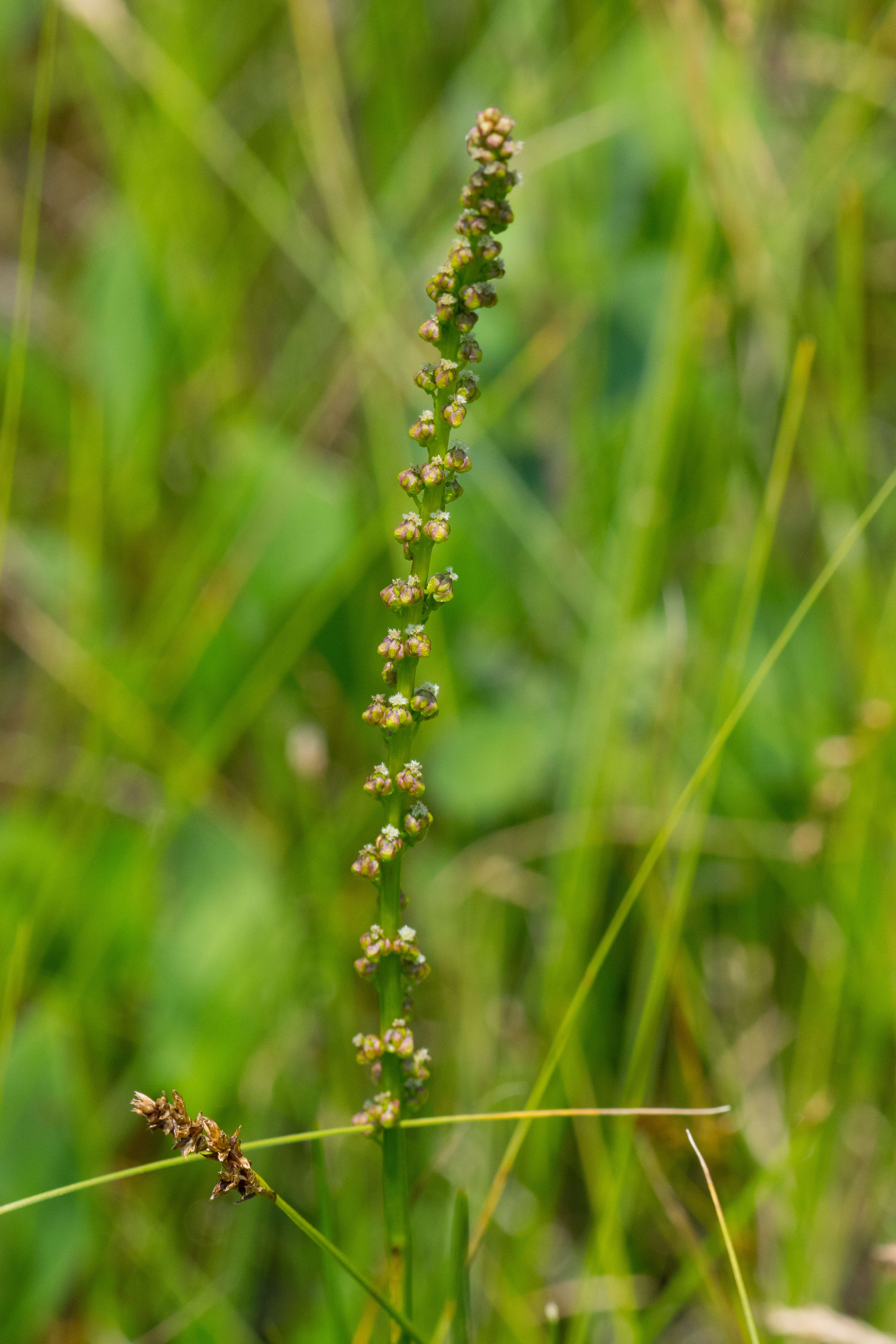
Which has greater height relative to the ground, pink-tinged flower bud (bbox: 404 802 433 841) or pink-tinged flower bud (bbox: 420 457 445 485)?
pink-tinged flower bud (bbox: 420 457 445 485)

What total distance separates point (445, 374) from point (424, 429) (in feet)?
0.12

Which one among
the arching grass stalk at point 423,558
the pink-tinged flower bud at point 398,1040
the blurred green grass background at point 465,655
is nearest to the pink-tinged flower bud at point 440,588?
the arching grass stalk at point 423,558

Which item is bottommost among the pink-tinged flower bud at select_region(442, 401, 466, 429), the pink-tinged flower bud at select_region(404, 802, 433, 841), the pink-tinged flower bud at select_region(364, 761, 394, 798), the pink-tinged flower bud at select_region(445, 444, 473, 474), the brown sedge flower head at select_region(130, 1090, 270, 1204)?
the brown sedge flower head at select_region(130, 1090, 270, 1204)

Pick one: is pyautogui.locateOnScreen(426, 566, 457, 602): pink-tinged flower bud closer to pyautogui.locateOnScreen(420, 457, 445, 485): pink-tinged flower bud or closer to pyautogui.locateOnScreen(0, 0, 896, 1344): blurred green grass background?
pyautogui.locateOnScreen(420, 457, 445, 485): pink-tinged flower bud

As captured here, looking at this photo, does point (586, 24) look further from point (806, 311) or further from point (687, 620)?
point (687, 620)

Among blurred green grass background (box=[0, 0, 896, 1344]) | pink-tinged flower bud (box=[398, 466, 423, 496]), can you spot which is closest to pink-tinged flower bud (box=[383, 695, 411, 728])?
pink-tinged flower bud (box=[398, 466, 423, 496])

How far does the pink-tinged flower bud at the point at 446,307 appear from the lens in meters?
0.64

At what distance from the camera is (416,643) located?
24.9 inches

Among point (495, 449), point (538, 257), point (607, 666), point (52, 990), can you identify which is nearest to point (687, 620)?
point (607, 666)

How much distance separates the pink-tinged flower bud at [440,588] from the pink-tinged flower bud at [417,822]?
0.39 feet

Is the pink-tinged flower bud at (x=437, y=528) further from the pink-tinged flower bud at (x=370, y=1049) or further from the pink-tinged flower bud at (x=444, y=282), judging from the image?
the pink-tinged flower bud at (x=370, y=1049)

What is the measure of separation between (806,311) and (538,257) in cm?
45

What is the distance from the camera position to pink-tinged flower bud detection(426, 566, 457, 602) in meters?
0.65

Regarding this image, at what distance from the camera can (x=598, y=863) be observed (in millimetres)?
1463
